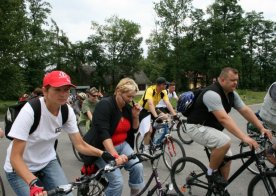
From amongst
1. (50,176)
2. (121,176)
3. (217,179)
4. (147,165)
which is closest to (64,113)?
(50,176)

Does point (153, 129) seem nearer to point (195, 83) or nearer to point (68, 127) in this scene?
point (68, 127)

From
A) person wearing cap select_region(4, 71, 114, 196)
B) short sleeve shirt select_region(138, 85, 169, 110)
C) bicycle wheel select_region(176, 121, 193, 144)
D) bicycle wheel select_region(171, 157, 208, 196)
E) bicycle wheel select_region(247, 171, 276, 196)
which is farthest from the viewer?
bicycle wheel select_region(176, 121, 193, 144)

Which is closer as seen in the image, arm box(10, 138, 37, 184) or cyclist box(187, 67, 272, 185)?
arm box(10, 138, 37, 184)

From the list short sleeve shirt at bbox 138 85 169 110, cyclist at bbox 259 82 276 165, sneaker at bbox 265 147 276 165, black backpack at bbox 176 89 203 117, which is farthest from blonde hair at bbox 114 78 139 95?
short sleeve shirt at bbox 138 85 169 110

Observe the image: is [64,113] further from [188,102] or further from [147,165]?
[147,165]

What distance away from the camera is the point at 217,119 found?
4.68m

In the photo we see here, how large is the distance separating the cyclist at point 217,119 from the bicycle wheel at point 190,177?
28cm

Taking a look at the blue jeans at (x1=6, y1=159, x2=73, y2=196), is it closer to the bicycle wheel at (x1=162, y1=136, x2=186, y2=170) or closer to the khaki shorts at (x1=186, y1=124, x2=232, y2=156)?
the khaki shorts at (x1=186, y1=124, x2=232, y2=156)

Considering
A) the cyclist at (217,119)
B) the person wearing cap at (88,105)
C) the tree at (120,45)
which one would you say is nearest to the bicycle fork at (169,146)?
the cyclist at (217,119)

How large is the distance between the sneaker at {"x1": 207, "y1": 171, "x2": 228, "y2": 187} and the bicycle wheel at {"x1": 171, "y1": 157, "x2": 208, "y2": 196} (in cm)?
20

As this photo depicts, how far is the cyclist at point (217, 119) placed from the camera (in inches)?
182

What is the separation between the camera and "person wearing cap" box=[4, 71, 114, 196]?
3062 mm

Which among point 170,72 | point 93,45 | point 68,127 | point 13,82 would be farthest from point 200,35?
point 68,127

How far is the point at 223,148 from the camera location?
4.75m
